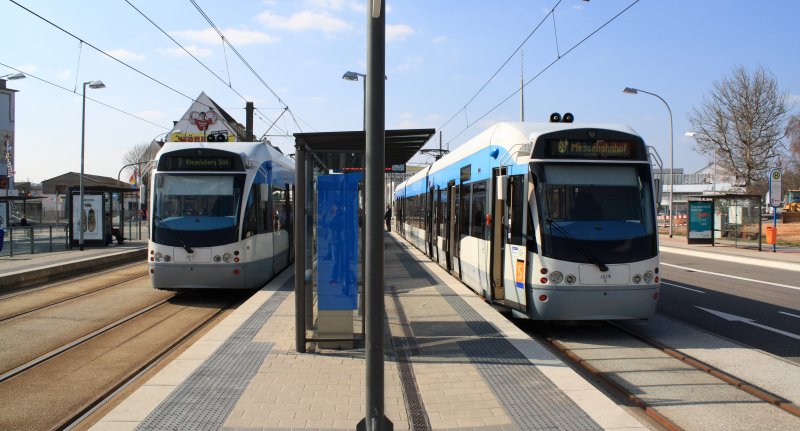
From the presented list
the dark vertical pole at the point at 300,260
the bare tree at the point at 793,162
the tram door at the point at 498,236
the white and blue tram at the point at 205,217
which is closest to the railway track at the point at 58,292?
the white and blue tram at the point at 205,217

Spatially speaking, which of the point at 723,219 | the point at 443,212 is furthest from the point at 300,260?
the point at 723,219

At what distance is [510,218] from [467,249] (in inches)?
139

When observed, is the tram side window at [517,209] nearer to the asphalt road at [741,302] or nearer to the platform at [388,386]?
the platform at [388,386]

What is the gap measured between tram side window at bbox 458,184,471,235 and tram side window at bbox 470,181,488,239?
535mm

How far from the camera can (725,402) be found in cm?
582

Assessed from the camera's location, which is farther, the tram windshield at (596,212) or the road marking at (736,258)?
the road marking at (736,258)

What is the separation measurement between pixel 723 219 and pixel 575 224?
26.9 m

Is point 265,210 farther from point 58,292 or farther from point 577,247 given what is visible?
point 577,247

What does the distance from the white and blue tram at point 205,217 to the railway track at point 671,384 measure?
619 cm

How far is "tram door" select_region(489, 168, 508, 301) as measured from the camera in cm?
932

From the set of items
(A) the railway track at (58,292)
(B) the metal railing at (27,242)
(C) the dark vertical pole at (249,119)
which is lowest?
(A) the railway track at (58,292)

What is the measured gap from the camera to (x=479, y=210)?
1115cm

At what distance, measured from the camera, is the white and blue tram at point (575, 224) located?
27.2 feet

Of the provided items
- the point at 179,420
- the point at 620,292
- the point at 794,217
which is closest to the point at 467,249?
the point at 620,292
